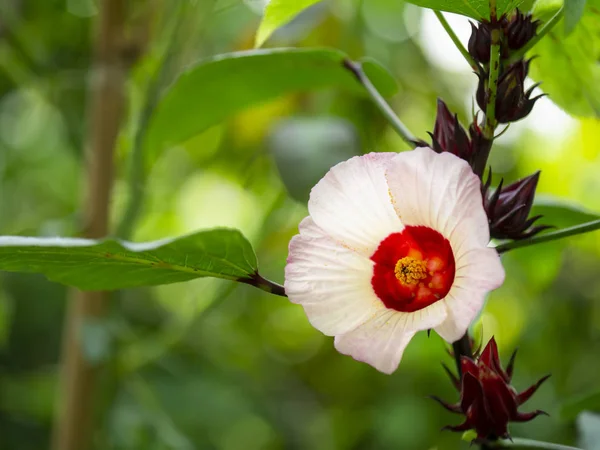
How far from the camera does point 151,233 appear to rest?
1579mm

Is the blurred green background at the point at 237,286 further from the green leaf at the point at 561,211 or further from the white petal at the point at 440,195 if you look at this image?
the white petal at the point at 440,195

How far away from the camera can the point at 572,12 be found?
35 cm

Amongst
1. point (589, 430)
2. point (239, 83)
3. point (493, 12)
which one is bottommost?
point (589, 430)

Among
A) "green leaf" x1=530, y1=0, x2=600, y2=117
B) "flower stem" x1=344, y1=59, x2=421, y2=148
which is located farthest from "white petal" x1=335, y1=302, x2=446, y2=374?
"green leaf" x1=530, y1=0, x2=600, y2=117

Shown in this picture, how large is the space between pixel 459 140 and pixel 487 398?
14 cm

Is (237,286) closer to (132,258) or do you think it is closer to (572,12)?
(132,258)

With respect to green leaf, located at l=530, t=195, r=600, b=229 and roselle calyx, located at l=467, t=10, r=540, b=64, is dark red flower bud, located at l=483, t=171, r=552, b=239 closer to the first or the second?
roselle calyx, located at l=467, t=10, r=540, b=64

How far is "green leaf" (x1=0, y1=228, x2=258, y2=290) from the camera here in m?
0.38

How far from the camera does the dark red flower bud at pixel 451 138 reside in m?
0.40

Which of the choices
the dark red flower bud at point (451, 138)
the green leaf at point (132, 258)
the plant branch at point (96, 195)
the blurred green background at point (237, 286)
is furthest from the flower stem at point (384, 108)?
the plant branch at point (96, 195)

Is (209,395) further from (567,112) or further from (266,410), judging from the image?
(567,112)

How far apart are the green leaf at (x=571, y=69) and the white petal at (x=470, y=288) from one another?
21cm

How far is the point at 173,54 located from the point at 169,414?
0.66 m

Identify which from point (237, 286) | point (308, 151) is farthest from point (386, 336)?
point (237, 286)
